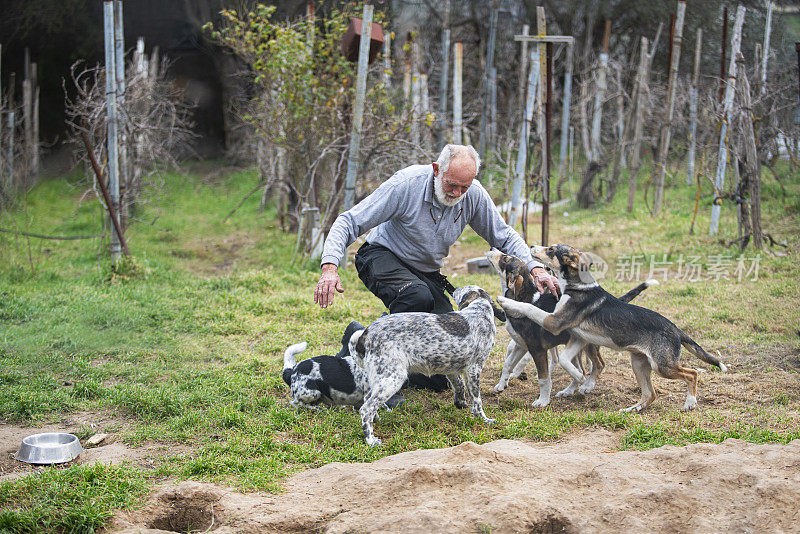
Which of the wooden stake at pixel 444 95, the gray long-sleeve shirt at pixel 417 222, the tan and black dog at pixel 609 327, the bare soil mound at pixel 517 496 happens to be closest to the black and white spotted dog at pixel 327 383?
the gray long-sleeve shirt at pixel 417 222

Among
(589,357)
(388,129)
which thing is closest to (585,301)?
(589,357)

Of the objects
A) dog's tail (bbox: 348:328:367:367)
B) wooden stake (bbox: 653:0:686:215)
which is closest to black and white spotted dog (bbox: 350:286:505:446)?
dog's tail (bbox: 348:328:367:367)

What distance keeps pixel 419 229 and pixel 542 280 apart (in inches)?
38.4

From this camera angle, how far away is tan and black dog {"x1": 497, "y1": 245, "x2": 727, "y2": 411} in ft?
16.3

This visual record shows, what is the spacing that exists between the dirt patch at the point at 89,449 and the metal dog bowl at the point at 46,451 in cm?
3

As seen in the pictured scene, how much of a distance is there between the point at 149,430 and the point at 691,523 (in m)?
3.33

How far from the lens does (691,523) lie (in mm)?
3113

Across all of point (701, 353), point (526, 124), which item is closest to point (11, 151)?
point (526, 124)

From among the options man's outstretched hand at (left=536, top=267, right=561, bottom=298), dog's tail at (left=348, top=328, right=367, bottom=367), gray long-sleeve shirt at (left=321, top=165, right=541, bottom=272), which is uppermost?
gray long-sleeve shirt at (left=321, top=165, right=541, bottom=272)

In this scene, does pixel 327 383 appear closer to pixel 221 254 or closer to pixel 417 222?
pixel 417 222

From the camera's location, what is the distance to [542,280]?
16.8 feet

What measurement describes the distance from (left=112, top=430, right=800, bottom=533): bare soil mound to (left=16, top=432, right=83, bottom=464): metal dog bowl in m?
0.86

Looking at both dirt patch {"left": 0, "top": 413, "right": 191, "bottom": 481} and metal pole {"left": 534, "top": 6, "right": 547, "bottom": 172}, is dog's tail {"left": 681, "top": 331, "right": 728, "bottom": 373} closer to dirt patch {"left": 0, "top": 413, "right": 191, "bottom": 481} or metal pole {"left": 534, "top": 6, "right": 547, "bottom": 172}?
dirt patch {"left": 0, "top": 413, "right": 191, "bottom": 481}

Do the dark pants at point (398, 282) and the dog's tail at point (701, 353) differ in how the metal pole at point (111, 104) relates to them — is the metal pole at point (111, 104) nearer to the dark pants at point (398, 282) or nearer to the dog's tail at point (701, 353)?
the dark pants at point (398, 282)
